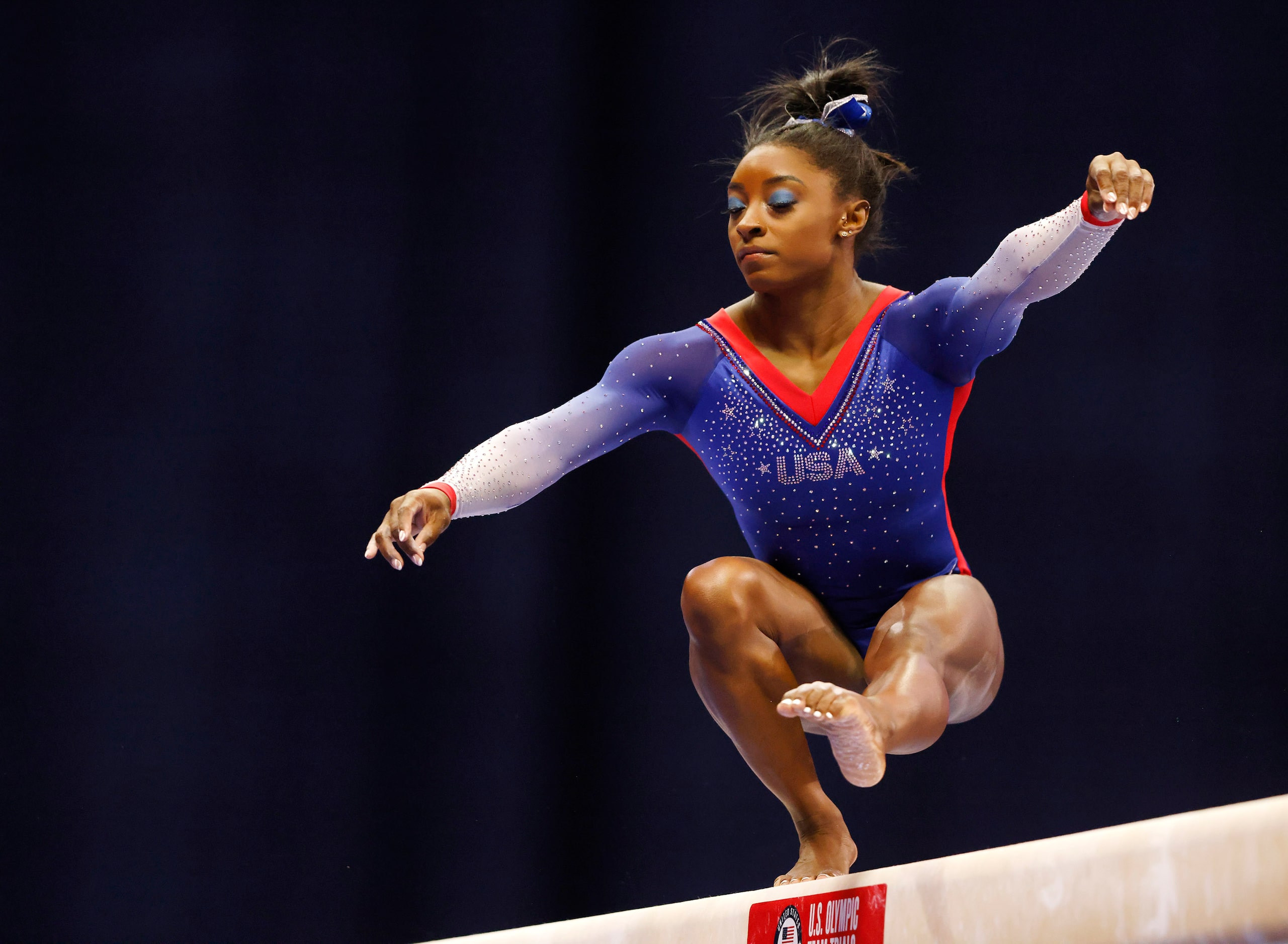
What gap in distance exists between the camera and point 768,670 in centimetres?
201

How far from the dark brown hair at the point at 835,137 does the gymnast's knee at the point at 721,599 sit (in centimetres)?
66

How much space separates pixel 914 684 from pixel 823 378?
1.88 ft

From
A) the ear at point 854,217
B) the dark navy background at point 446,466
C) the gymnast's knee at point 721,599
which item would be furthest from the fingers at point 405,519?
the dark navy background at point 446,466

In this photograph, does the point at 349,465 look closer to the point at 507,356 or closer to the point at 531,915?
the point at 507,356

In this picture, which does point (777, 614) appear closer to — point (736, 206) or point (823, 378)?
point (823, 378)

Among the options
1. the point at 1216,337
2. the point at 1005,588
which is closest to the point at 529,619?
the point at 1005,588

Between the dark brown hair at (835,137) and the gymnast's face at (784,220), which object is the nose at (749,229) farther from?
the dark brown hair at (835,137)

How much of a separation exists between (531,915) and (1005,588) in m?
1.43

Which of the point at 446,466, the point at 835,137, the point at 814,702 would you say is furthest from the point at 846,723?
the point at 446,466

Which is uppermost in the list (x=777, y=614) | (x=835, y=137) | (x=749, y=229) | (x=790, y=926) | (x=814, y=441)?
(x=835, y=137)

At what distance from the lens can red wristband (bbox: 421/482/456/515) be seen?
1.97 meters

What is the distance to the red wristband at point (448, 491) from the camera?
197cm

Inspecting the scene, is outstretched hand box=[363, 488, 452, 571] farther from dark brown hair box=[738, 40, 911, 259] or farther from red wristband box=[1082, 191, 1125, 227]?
red wristband box=[1082, 191, 1125, 227]

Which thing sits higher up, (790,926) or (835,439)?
(835,439)
